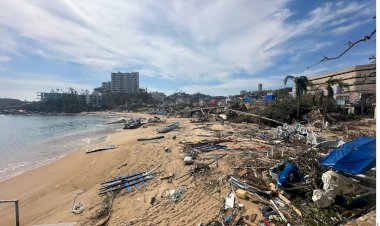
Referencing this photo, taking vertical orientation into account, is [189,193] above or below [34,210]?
above

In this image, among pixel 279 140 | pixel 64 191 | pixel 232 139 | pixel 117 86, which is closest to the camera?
pixel 64 191

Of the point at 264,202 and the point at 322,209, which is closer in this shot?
the point at 322,209

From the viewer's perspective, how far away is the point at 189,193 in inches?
368

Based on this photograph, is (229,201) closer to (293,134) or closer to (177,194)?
(177,194)

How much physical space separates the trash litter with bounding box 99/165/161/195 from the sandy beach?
363 millimetres

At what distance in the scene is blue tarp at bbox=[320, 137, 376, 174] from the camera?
707 centimetres

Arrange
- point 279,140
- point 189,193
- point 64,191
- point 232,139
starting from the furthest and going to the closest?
point 232,139 → point 279,140 → point 64,191 → point 189,193

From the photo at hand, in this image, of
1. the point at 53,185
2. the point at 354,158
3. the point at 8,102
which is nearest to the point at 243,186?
the point at 354,158

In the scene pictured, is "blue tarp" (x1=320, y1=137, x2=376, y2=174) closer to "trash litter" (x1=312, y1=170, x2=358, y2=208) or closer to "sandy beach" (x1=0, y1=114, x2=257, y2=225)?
"trash litter" (x1=312, y1=170, x2=358, y2=208)

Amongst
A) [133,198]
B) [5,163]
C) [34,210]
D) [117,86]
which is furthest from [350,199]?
[117,86]

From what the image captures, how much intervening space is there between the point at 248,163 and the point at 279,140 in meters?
7.69

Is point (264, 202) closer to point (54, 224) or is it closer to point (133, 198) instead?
point (133, 198)

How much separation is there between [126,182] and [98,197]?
1496 mm

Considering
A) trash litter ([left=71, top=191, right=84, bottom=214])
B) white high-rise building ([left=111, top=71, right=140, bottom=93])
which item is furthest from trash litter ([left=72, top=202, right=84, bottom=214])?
white high-rise building ([left=111, top=71, right=140, bottom=93])
